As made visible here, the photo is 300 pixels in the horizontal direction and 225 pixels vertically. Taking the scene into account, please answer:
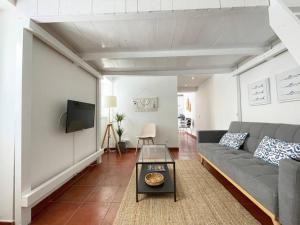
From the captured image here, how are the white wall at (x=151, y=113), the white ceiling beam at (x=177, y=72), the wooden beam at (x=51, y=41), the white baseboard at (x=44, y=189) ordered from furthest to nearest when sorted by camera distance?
the white wall at (x=151, y=113), the white ceiling beam at (x=177, y=72), the wooden beam at (x=51, y=41), the white baseboard at (x=44, y=189)

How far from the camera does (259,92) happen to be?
3.07 metres

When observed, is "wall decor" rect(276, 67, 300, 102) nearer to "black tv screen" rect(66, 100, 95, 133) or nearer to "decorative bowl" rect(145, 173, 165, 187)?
"decorative bowl" rect(145, 173, 165, 187)

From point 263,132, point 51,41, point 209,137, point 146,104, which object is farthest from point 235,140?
point 51,41

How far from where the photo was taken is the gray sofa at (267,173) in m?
1.20

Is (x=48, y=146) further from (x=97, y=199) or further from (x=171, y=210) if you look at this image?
(x=171, y=210)

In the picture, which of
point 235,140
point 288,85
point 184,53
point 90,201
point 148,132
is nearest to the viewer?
point 90,201

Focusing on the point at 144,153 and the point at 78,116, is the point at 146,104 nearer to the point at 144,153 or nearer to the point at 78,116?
the point at 144,153

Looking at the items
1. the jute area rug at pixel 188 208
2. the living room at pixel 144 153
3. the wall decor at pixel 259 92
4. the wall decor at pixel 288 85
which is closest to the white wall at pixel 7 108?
the living room at pixel 144 153

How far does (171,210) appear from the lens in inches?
71.4

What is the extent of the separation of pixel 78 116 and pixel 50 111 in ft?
1.65

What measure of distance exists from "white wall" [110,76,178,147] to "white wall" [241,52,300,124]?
214 centimetres

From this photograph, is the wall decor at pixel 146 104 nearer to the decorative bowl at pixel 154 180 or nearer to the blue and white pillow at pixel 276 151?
the decorative bowl at pixel 154 180

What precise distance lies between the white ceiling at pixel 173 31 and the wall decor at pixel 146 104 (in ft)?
8.12

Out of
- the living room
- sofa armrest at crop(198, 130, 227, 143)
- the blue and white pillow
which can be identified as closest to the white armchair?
the living room
